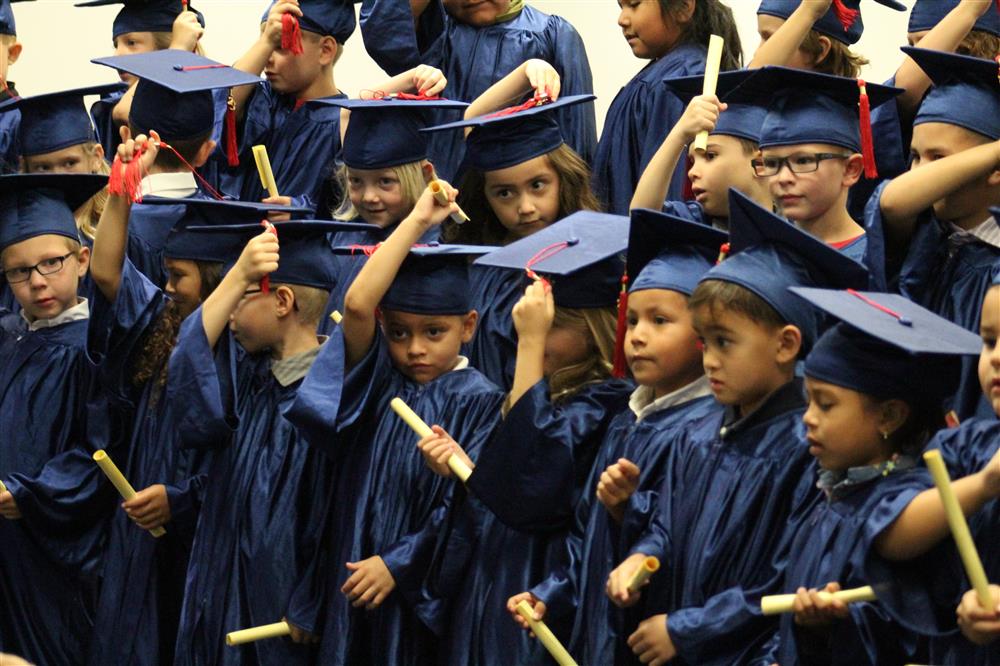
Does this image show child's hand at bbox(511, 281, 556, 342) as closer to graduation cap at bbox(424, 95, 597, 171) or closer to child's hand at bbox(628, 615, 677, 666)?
child's hand at bbox(628, 615, 677, 666)

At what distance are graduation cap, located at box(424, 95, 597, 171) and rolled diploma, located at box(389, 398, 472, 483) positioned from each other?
0.95 meters

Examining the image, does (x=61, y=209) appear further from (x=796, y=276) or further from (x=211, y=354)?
(x=796, y=276)

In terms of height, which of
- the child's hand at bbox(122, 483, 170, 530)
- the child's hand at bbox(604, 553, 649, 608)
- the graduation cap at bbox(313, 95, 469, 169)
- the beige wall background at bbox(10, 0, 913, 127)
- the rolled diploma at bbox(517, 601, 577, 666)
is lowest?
the beige wall background at bbox(10, 0, 913, 127)

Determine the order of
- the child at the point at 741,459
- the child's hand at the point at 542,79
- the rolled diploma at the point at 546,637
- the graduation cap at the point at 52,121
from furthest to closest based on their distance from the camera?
the graduation cap at the point at 52,121 → the child's hand at the point at 542,79 → the rolled diploma at the point at 546,637 → the child at the point at 741,459

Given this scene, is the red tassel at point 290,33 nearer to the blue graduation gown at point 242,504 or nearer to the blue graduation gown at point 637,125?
the blue graduation gown at point 637,125

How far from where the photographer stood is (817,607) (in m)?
3.40

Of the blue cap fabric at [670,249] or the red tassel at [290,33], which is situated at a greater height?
the blue cap fabric at [670,249]

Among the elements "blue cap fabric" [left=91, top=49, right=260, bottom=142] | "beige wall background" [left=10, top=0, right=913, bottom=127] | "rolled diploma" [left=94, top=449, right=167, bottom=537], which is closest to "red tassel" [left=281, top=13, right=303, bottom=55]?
"blue cap fabric" [left=91, top=49, right=260, bottom=142]

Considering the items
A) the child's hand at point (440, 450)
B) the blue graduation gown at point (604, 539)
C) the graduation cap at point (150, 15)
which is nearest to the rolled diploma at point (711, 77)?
the blue graduation gown at point (604, 539)

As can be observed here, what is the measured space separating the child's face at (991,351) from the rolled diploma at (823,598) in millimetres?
383

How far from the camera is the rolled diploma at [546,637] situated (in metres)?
4.01

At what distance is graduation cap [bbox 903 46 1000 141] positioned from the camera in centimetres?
425

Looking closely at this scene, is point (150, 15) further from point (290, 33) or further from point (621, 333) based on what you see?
point (621, 333)

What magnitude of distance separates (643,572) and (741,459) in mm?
305
